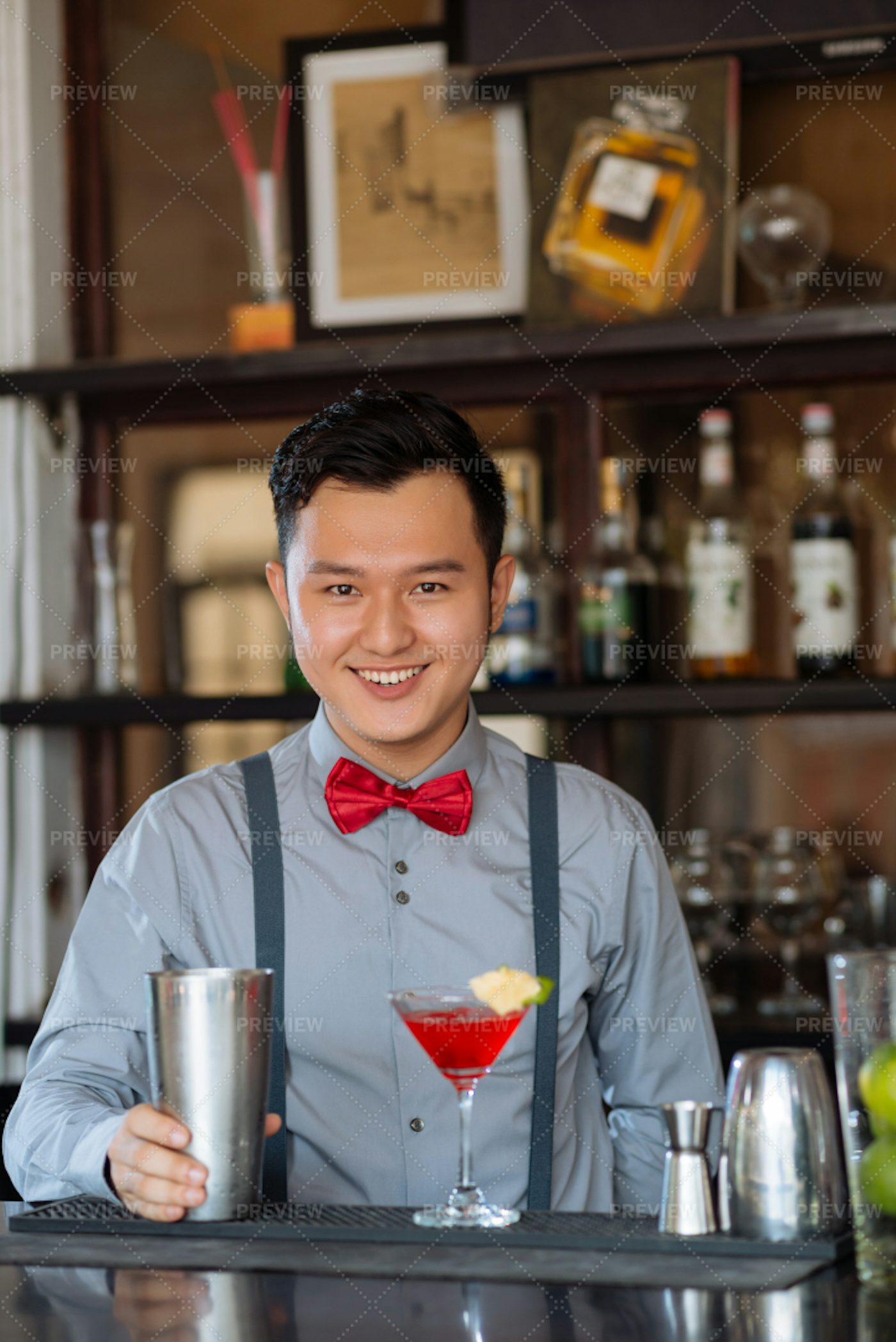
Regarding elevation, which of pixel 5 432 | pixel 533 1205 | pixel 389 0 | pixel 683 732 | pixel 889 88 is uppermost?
pixel 389 0

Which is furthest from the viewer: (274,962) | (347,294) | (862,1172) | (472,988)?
(347,294)

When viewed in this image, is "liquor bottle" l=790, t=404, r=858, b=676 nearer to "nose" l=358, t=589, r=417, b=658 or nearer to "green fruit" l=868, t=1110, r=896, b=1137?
"nose" l=358, t=589, r=417, b=658

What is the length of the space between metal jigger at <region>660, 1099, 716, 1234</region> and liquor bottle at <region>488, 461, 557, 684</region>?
Answer: 4.65ft

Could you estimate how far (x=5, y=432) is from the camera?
2.81 m

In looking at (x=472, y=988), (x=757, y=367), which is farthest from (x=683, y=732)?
(x=472, y=988)

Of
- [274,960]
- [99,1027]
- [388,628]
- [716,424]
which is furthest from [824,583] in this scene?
[99,1027]

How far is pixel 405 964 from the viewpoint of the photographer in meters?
1.71

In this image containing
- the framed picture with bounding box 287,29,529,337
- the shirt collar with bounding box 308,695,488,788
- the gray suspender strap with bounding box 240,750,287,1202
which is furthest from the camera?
the framed picture with bounding box 287,29,529,337

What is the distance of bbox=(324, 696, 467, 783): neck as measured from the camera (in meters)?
1.80

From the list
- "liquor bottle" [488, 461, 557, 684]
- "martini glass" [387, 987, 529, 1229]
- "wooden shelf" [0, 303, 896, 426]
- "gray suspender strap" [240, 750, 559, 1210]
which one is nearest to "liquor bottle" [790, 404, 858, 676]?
"wooden shelf" [0, 303, 896, 426]

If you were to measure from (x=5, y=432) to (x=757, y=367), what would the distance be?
1.26 metres

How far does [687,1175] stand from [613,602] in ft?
4.72

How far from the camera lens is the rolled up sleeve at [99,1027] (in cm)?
145

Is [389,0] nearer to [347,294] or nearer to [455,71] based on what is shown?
[455,71]
